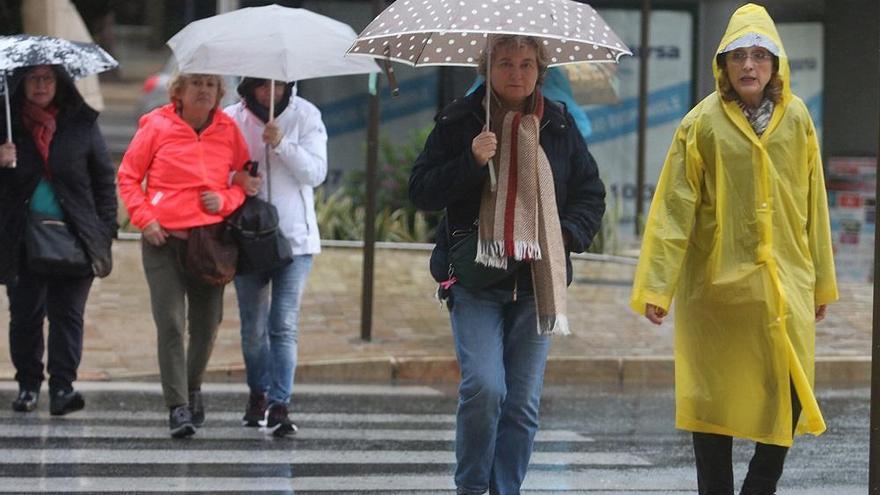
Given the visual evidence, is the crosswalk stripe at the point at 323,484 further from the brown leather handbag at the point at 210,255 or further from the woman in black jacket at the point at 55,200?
the woman in black jacket at the point at 55,200

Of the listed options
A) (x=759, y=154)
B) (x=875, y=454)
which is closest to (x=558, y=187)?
(x=759, y=154)

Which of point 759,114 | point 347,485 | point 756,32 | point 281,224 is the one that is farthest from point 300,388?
point 756,32

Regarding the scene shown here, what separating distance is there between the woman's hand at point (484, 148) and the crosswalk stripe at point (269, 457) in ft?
7.91

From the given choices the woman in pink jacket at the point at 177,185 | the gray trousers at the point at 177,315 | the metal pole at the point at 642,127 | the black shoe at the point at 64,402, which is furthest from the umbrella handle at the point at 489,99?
the metal pole at the point at 642,127

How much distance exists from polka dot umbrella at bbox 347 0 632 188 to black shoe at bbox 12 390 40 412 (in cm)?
328

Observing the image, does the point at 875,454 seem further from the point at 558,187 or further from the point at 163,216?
the point at 163,216

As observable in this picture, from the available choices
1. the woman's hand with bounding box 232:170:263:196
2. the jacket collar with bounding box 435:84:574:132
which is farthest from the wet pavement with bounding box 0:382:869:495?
the jacket collar with bounding box 435:84:574:132

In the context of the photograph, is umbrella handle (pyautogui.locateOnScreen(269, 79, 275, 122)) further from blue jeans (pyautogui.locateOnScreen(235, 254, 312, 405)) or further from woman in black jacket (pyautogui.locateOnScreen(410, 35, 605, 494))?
woman in black jacket (pyautogui.locateOnScreen(410, 35, 605, 494))

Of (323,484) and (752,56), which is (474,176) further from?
(323,484)

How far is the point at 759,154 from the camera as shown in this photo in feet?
18.7

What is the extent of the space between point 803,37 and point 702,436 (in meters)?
12.8

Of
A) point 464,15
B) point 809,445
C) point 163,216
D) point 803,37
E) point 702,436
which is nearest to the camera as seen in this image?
point 464,15

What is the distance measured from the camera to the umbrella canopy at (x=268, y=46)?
762 cm

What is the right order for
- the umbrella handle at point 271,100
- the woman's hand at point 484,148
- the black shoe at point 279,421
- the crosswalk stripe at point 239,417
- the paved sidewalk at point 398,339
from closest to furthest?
the woman's hand at point 484,148 → the umbrella handle at point 271,100 → the black shoe at point 279,421 → the crosswalk stripe at point 239,417 → the paved sidewalk at point 398,339
